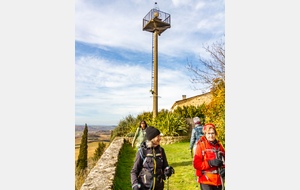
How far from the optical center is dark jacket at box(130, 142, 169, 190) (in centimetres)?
236

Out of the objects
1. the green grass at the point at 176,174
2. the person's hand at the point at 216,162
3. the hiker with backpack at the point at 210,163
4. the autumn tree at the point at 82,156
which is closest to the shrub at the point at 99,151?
the autumn tree at the point at 82,156

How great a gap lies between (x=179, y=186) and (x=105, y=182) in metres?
2.01

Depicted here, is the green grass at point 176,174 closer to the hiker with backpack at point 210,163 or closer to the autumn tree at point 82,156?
the hiker with backpack at point 210,163

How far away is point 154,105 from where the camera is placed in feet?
43.5

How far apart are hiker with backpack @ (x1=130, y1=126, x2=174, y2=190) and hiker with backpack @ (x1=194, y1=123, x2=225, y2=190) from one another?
47 cm

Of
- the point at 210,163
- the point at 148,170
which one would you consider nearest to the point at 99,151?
the point at 148,170

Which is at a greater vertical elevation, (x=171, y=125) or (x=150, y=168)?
(x=150, y=168)

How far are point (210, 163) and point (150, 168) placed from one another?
848 mm

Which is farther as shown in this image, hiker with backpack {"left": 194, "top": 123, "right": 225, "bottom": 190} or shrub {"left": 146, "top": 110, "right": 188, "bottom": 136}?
shrub {"left": 146, "top": 110, "right": 188, "bottom": 136}

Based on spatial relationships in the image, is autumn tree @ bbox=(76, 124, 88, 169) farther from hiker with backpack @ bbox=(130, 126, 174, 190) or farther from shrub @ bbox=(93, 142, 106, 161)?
hiker with backpack @ bbox=(130, 126, 174, 190)

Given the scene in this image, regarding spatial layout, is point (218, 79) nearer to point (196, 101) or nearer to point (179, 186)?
point (179, 186)

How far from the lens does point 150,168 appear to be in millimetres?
2404

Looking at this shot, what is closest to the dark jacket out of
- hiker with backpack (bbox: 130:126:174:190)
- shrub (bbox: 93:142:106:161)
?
hiker with backpack (bbox: 130:126:174:190)

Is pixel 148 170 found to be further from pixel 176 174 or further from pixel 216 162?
pixel 176 174
